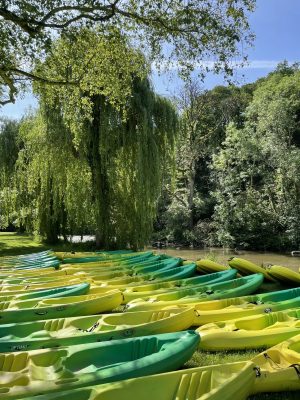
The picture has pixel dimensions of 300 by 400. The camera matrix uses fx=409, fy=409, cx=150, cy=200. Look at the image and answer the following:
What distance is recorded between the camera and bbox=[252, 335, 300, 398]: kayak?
3133mm

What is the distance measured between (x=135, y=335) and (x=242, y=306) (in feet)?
6.33

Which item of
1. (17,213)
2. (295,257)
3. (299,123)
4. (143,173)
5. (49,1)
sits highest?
(299,123)

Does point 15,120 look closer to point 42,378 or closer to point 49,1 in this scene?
point 49,1

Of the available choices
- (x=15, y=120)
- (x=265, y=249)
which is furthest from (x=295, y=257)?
(x=15, y=120)

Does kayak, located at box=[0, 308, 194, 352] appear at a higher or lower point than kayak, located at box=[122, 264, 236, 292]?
lower

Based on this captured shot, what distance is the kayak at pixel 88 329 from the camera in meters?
3.94

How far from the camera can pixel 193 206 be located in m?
25.0

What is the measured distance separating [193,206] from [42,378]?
868 inches

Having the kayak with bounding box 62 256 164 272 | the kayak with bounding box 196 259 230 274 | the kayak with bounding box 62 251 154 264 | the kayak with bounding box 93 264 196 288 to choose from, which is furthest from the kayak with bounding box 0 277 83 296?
the kayak with bounding box 62 251 154 264

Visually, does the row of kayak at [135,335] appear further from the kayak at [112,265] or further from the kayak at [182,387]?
the kayak at [112,265]

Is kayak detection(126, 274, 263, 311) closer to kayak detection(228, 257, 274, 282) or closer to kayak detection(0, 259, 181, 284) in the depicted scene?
kayak detection(228, 257, 274, 282)

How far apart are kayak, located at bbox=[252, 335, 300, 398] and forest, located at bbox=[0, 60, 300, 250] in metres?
7.25

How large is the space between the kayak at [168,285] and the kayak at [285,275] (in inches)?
33.3

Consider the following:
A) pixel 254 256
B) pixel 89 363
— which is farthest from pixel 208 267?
pixel 254 256
